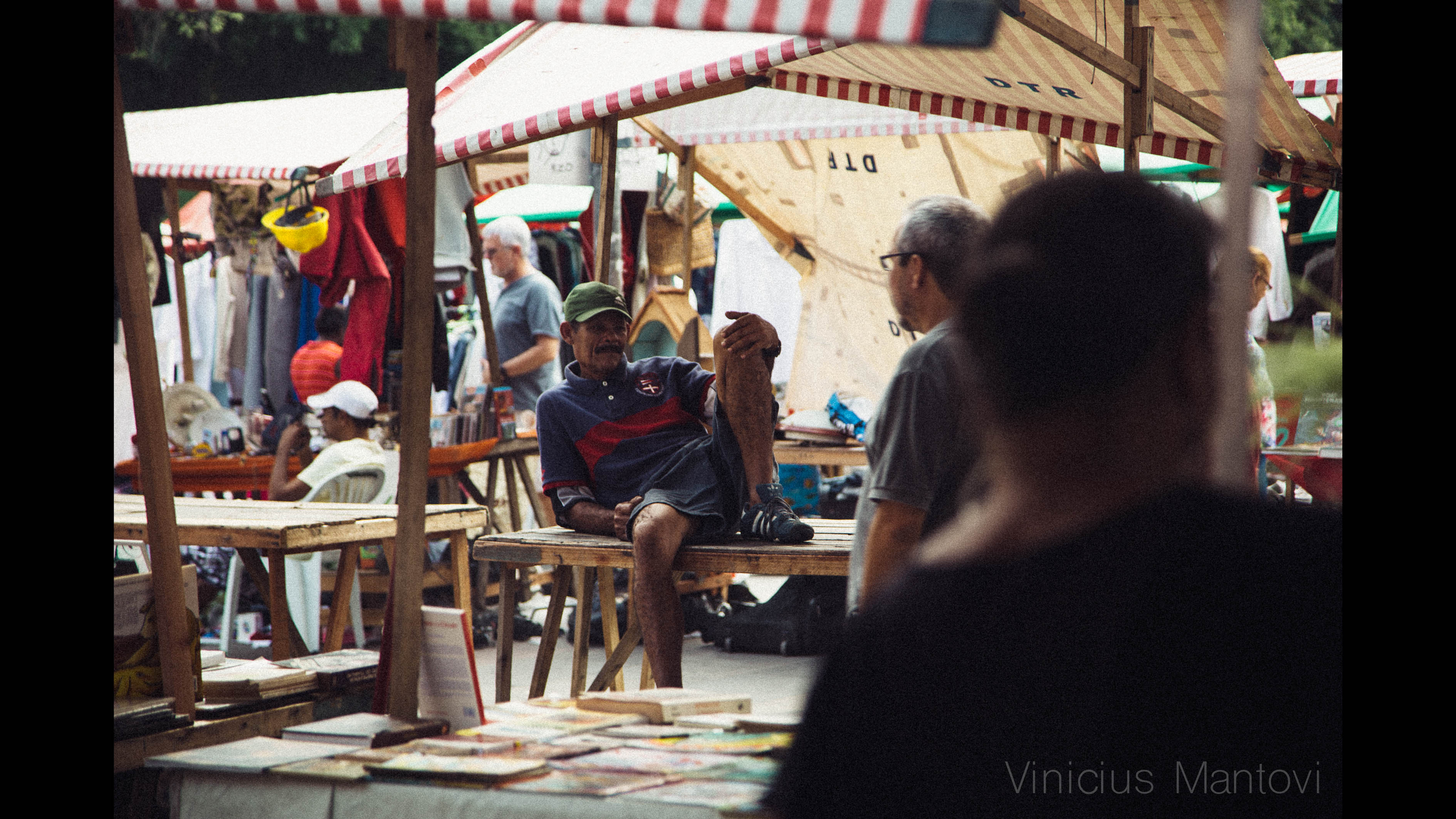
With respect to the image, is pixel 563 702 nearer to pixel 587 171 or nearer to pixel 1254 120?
pixel 1254 120

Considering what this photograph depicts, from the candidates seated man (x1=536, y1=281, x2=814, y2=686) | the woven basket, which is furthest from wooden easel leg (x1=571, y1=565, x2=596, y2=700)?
the woven basket

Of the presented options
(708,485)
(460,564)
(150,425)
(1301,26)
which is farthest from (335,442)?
(1301,26)

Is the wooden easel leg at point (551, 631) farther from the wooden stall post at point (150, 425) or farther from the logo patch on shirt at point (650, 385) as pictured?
the wooden stall post at point (150, 425)

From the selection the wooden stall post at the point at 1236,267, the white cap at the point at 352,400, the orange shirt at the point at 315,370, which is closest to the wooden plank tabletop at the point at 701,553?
the white cap at the point at 352,400

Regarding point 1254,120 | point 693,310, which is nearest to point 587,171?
point 693,310

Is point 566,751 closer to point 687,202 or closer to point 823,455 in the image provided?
point 823,455

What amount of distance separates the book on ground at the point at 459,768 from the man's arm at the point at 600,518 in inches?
88.4

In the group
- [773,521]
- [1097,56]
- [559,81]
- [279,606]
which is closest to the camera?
[1097,56]

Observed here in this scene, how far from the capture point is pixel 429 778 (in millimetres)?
2123

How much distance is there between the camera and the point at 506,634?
4.88 metres

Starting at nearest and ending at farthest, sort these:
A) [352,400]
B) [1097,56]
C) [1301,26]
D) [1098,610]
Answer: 1. [1098,610]
2. [1097,56]
3. [352,400]
4. [1301,26]

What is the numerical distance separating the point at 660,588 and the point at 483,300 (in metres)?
3.89

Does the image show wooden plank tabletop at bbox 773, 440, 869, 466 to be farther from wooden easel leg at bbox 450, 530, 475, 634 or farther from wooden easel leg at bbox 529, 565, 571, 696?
wooden easel leg at bbox 529, 565, 571, 696

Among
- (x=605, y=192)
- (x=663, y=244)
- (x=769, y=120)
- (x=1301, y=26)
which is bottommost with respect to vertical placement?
(x=605, y=192)
